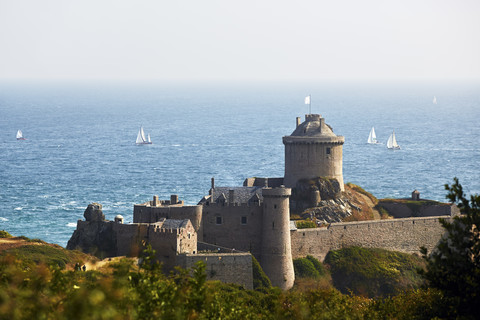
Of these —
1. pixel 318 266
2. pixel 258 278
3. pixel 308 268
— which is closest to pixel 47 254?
pixel 258 278

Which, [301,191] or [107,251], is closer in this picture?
[107,251]

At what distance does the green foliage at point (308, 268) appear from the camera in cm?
8262

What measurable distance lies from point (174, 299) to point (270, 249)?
3517 centimetres

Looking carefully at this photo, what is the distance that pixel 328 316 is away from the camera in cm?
5075

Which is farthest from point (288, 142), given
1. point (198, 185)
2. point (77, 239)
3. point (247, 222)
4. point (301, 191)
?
point (198, 185)

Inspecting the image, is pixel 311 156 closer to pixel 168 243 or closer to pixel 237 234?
pixel 237 234

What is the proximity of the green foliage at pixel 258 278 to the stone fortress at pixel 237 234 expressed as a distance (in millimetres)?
1040

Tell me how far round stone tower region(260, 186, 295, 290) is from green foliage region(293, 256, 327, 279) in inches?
55.9

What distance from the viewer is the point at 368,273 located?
8725cm

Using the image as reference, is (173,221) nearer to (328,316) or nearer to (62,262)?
(62,262)

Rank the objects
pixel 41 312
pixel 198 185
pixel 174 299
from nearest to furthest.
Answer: pixel 41 312 → pixel 174 299 → pixel 198 185

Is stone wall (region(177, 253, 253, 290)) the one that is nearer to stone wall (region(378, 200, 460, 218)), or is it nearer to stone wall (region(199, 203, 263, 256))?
stone wall (region(199, 203, 263, 256))

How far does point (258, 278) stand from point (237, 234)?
6471 mm

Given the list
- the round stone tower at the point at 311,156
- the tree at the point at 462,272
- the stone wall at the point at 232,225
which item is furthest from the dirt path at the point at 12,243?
the tree at the point at 462,272
